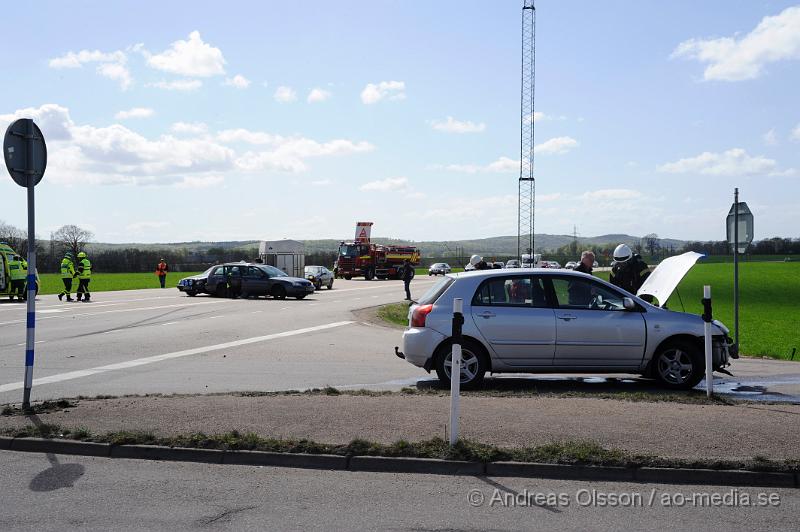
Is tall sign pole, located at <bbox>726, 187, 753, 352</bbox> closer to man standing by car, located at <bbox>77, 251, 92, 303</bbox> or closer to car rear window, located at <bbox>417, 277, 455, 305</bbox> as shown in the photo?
car rear window, located at <bbox>417, 277, 455, 305</bbox>

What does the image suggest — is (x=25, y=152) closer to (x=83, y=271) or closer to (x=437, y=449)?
(x=437, y=449)

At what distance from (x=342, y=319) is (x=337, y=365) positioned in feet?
34.6

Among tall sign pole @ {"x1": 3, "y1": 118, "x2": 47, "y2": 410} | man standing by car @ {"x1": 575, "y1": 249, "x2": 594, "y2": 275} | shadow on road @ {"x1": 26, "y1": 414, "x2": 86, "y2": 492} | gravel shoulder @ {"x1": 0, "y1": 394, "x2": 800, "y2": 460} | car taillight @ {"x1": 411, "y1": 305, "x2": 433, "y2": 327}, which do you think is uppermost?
tall sign pole @ {"x1": 3, "y1": 118, "x2": 47, "y2": 410}

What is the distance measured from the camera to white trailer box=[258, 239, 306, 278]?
4853 centimetres

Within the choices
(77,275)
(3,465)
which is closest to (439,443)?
(3,465)

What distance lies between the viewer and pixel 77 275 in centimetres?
3103

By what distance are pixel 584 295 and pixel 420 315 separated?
2.21 meters

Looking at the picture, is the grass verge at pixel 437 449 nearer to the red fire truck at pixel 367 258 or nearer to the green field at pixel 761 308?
the green field at pixel 761 308

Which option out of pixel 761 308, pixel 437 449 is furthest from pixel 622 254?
pixel 761 308

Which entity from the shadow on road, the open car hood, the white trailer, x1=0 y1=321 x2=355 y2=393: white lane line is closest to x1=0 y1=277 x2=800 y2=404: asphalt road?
x1=0 y1=321 x2=355 y2=393: white lane line

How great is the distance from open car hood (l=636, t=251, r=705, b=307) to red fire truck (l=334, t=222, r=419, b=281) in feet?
167

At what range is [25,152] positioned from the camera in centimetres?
848

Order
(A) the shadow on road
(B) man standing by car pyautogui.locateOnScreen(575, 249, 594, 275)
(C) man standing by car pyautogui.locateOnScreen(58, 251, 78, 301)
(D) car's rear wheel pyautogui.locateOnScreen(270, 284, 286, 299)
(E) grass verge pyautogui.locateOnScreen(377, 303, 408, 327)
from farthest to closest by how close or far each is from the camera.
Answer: (D) car's rear wheel pyautogui.locateOnScreen(270, 284, 286, 299)
(C) man standing by car pyautogui.locateOnScreen(58, 251, 78, 301)
(E) grass verge pyautogui.locateOnScreen(377, 303, 408, 327)
(B) man standing by car pyautogui.locateOnScreen(575, 249, 594, 275)
(A) the shadow on road

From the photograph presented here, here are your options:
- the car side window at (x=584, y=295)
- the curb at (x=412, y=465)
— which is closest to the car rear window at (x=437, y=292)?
the car side window at (x=584, y=295)
